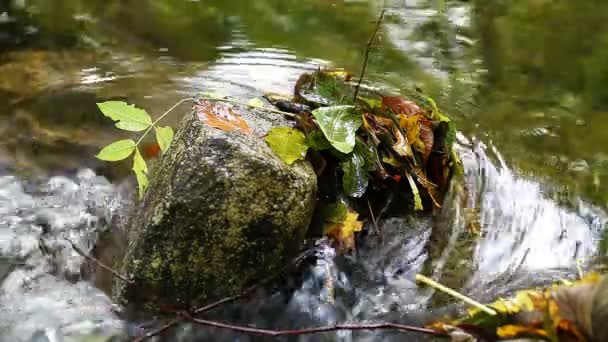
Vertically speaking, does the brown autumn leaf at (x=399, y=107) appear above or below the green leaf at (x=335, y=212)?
above

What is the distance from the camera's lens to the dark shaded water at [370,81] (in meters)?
2.62

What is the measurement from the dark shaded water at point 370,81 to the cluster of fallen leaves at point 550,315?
692mm

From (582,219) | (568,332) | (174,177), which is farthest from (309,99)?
(568,332)

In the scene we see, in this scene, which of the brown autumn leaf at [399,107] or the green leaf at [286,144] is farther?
the brown autumn leaf at [399,107]

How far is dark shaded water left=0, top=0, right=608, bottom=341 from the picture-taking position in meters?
2.62

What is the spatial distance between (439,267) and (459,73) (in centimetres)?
263

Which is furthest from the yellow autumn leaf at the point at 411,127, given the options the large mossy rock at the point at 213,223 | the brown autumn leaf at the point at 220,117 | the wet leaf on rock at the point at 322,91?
the brown autumn leaf at the point at 220,117

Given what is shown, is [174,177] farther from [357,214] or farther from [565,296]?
[565,296]

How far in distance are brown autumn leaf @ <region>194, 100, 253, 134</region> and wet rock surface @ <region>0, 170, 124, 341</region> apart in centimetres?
88

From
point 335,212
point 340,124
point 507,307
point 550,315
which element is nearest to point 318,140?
point 340,124

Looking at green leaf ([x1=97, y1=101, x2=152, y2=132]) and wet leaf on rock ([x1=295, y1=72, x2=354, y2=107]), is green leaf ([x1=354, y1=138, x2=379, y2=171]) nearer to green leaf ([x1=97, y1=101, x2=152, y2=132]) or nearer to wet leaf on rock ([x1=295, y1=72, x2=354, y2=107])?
wet leaf on rock ([x1=295, y1=72, x2=354, y2=107])

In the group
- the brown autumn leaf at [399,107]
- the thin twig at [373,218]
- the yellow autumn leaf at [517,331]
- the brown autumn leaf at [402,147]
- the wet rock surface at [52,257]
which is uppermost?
the brown autumn leaf at [399,107]

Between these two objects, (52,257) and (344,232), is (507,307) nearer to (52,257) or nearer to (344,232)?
(344,232)

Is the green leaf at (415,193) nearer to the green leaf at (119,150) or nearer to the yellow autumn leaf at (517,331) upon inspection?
the yellow autumn leaf at (517,331)
